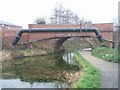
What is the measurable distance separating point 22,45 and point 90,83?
17.3 metres

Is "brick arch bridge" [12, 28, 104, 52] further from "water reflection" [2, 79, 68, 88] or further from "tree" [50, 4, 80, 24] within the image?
"tree" [50, 4, 80, 24]

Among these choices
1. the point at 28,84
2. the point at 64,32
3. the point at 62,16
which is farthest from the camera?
the point at 62,16

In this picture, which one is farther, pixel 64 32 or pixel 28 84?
pixel 64 32

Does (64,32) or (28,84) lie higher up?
(64,32)

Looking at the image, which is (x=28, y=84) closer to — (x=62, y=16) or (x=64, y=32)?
(x=64, y=32)

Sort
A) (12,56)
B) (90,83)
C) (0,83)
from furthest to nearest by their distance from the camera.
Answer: (12,56) < (0,83) < (90,83)

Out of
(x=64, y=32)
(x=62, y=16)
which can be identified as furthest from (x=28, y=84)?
(x=62, y=16)

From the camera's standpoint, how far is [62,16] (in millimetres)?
47625

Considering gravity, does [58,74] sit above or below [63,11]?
below

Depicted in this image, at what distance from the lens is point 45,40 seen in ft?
87.7

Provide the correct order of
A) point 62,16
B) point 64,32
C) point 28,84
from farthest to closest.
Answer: point 62,16
point 64,32
point 28,84

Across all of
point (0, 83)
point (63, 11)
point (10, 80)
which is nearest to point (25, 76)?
point (10, 80)

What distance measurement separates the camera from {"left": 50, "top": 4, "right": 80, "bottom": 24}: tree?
47094mm

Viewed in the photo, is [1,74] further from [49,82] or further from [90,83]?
[90,83]
